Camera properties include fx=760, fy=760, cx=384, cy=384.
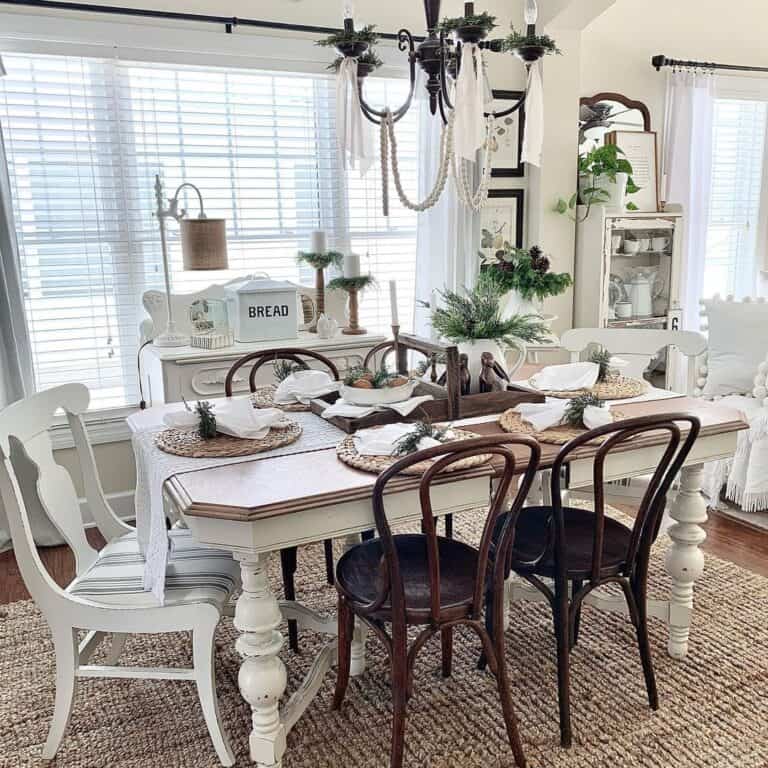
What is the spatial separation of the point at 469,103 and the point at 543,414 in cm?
83

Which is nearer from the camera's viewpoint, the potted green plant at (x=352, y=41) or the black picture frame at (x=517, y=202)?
the potted green plant at (x=352, y=41)

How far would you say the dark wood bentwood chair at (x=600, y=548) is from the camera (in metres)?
1.85

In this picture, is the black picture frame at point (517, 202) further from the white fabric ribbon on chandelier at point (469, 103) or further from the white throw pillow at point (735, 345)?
the white fabric ribbon on chandelier at point (469, 103)

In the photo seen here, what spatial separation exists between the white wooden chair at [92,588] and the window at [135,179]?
53.8 inches

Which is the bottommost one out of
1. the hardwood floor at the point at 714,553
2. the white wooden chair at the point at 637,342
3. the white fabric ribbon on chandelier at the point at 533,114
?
the hardwood floor at the point at 714,553

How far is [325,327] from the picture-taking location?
353cm

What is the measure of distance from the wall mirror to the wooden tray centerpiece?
8.94ft

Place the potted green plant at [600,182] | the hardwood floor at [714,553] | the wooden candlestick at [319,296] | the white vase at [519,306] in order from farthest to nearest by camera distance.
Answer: the potted green plant at [600,182], the wooden candlestick at [319,296], the hardwood floor at [714,553], the white vase at [519,306]

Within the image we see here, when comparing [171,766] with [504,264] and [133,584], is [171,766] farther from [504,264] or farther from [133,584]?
[504,264]

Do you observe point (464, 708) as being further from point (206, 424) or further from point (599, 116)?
point (599, 116)

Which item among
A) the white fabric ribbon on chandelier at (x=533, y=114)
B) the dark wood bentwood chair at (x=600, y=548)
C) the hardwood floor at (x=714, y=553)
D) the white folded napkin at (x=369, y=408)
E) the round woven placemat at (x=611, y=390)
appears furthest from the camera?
the hardwood floor at (x=714, y=553)

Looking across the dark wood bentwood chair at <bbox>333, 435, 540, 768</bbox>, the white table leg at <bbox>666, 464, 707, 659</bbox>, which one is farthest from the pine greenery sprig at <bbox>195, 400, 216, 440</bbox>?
the white table leg at <bbox>666, 464, 707, 659</bbox>

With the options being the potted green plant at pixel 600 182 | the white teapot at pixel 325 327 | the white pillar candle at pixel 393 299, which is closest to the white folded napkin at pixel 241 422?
the white pillar candle at pixel 393 299

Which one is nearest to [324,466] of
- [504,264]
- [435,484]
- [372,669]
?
[435,484]
